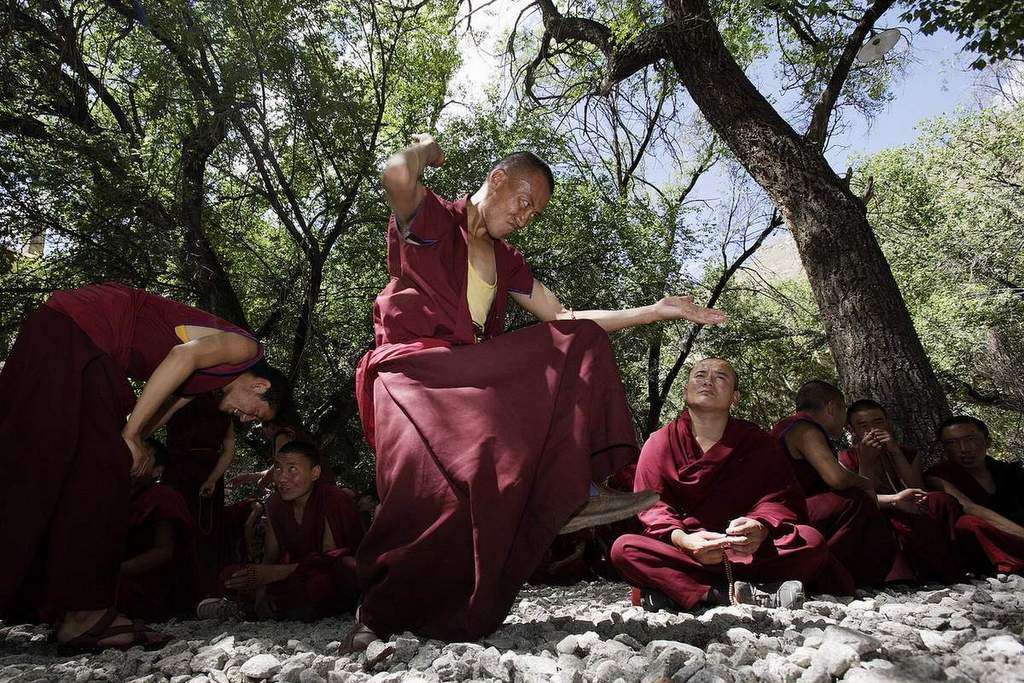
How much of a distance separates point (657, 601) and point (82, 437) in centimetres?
238

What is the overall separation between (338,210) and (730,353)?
33.9ft

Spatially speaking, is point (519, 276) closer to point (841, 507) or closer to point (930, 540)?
point (841, 507)

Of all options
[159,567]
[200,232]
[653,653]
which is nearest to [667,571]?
[653,653]

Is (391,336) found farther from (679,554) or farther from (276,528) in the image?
(276,528)

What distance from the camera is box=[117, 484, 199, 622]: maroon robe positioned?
4422 millimetres

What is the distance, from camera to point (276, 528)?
466 cm

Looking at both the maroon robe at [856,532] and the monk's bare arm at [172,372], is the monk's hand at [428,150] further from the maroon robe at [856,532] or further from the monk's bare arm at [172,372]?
the maroon robe at [856,532]

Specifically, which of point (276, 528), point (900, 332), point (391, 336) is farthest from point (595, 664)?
point (900, 332)

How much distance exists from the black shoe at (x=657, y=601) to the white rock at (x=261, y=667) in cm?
173

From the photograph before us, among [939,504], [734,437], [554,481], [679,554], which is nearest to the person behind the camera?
[554,481]

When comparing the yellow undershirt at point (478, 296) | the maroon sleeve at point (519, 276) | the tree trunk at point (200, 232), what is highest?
the tree trunk at point (200, 232)

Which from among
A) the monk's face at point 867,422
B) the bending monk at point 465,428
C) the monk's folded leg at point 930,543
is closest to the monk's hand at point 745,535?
the bending monk at point 465,428

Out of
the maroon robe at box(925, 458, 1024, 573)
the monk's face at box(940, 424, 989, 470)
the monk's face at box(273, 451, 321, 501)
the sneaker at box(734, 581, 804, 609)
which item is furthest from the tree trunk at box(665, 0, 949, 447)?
the monk's face at box(273, 451, 321, 501)

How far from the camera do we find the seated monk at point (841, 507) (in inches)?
165
